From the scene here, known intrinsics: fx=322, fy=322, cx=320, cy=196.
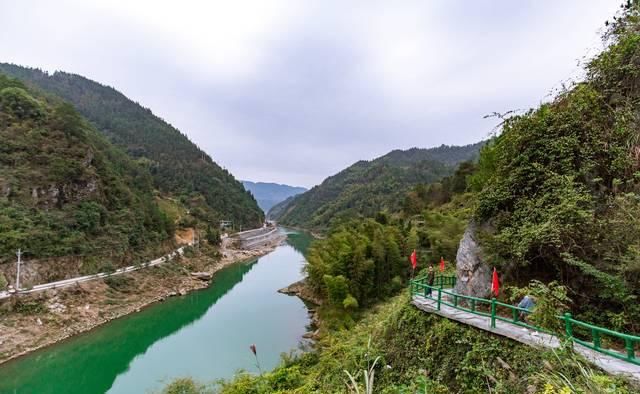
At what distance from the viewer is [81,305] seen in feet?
62.7

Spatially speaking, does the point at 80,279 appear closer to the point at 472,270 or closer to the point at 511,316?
the point at 472,270

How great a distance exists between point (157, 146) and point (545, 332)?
88.1 metres

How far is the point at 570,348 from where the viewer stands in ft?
11.9

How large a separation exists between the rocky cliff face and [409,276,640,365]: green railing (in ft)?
0.87

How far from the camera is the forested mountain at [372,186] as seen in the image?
6981 centimetres

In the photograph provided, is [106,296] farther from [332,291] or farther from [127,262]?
[332,291]

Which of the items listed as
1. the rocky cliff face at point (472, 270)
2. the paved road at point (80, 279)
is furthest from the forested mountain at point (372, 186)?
the rocky cliff face at point (472, 270)

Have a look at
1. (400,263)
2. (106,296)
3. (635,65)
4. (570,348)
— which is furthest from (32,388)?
(635,65)

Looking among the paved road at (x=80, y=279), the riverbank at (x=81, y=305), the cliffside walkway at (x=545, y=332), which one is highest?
the cliffside walkway at (x=545, y=332)

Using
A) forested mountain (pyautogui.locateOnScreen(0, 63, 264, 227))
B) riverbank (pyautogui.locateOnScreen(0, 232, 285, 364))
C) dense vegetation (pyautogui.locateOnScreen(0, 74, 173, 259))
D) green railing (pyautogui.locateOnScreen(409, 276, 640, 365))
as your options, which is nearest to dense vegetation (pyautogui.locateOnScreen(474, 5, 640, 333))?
green railing (pyautogui.locateOnScreen(409, 276, 640, 365))

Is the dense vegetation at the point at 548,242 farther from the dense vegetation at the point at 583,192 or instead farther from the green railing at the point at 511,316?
the green railing at the point at 511,316

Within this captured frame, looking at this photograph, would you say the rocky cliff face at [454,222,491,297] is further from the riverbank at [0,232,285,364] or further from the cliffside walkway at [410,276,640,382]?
the riverbank at [0,232,285,364]

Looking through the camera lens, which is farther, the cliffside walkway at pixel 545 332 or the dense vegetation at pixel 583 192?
the dense vegetation at pixel 583 192

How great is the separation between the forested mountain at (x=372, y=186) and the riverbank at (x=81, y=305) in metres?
18.3
